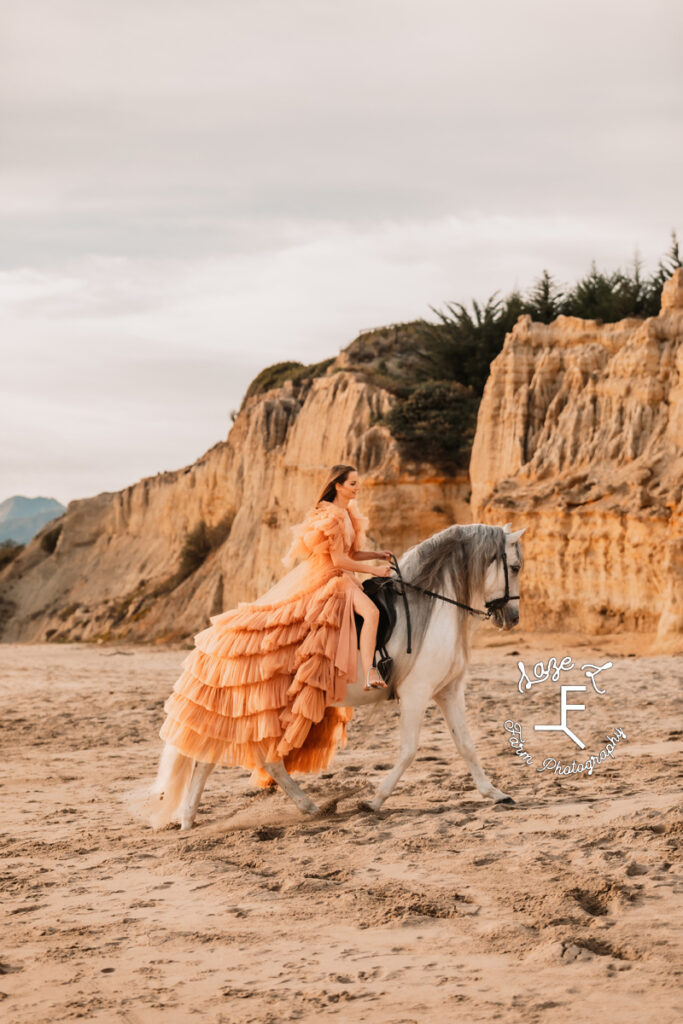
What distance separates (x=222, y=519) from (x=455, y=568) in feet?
106

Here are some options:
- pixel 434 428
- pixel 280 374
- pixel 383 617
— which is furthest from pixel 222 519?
pixel 383 617

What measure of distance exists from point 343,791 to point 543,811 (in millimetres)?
1951

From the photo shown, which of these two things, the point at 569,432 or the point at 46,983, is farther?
the point at 569,432

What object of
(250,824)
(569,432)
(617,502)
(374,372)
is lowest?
(250,824)

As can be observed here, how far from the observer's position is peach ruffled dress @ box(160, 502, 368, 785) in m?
7.11

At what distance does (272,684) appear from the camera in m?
7.23

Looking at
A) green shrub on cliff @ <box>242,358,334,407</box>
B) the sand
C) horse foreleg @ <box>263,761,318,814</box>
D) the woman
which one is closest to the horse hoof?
horse foreleg @ <box>263,761,318,814</box>

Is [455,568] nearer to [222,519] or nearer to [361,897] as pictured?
[361,897]

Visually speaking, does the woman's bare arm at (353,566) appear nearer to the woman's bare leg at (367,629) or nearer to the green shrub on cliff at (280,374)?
the woman's bare leg at (367,629)

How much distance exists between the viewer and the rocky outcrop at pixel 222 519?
79.8ft

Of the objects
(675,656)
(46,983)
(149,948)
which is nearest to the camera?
(46,983)

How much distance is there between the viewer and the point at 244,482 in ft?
115

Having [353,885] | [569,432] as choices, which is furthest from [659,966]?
[569,432]

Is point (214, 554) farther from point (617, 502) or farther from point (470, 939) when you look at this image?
point (470, 939)
